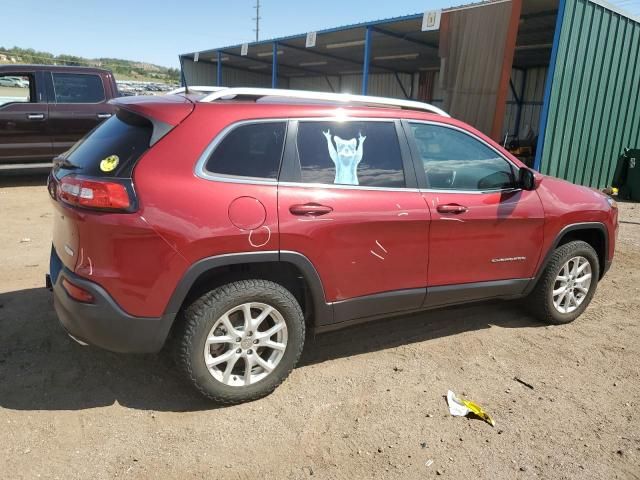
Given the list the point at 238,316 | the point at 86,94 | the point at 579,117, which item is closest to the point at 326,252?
the point at 238,316

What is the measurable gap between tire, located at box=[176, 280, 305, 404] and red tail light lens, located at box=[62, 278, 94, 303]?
0.48 metres

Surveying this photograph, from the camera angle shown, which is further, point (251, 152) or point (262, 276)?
point (262, 276)

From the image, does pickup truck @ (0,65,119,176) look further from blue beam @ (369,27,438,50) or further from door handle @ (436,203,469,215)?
blue beam @ (369,27,438,50)

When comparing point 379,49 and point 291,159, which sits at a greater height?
point 379,49

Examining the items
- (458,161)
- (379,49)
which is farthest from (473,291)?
(379,49)

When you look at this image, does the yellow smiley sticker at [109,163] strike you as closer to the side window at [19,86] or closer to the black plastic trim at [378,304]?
the black plastic trim at [378,304]

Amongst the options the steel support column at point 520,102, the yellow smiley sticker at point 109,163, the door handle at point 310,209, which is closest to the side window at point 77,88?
the yellow smiley sticker at point 109,163

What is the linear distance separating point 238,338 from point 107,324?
69 centimetres

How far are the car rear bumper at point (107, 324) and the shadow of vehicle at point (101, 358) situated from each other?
0.31m

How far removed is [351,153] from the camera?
10.4ft

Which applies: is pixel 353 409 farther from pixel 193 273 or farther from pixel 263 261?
pixel 193 273

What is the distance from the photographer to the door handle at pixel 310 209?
2.85 m

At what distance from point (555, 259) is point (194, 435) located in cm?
301

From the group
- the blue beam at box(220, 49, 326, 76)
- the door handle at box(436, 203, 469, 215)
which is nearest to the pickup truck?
the door handle at box(436, 203, 469, 215)
